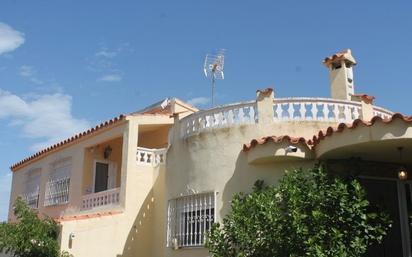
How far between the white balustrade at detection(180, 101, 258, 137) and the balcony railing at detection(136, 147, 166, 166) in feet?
11.1

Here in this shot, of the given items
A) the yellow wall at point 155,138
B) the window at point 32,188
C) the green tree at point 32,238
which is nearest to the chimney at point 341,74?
the yellow wall at point 155,138

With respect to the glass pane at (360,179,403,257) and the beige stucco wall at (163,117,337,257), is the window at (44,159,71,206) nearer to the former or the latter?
the beige stucco wall at (163,117,337,257)

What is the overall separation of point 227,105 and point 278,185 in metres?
2.82

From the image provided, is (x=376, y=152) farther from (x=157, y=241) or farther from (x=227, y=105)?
(x=157, y=241)

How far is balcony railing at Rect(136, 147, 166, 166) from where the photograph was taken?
16.9 meters

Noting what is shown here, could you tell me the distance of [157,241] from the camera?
53.1 ft

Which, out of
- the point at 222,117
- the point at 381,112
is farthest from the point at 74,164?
the point at 381,112

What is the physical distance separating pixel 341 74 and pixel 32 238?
10.1 m

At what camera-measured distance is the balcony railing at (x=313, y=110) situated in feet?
40.7

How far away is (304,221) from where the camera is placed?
991 cm

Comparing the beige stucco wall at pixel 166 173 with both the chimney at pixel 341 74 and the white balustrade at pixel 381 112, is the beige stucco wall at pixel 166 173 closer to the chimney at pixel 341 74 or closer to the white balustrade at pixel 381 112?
the white balustrade at pixel 381 112

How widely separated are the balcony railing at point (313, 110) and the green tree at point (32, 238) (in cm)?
717

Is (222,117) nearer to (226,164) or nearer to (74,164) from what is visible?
(226,164)

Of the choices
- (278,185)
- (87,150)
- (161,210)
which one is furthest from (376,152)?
(87,150)
